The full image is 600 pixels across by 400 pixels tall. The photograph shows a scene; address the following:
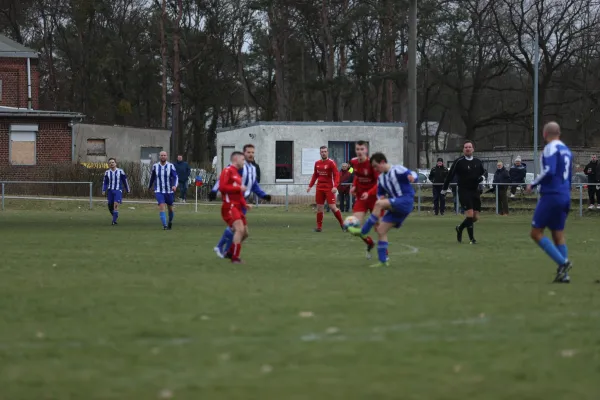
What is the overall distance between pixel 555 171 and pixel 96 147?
48.9 m

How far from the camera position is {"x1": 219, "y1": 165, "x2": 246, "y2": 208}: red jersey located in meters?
16.8

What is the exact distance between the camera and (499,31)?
66.6 m

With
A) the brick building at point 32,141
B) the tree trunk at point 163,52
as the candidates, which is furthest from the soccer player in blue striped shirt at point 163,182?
the tree trunk at point 163,52

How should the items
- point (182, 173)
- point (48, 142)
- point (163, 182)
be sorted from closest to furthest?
point (163, 182) < point (182, 173) < point (48, 142)

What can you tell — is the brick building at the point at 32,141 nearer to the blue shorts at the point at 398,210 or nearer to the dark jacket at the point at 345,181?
the dark jacket at the point at 345,181

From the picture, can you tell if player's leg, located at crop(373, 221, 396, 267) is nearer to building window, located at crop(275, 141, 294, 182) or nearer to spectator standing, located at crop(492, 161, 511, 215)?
spectator standing, located at crop(492, 161, 511, 215)

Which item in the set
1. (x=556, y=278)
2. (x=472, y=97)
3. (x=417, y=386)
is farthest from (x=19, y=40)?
(x=417, y=386)

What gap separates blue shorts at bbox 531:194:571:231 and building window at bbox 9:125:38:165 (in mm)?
45337

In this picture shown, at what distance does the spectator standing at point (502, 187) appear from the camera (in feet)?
132

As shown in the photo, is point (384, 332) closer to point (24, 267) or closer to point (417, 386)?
point (417, 386)

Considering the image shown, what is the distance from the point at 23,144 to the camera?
56031 millimetres

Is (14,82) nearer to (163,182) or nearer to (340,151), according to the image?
(340,151)

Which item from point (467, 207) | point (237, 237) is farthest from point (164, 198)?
point (237, 237)

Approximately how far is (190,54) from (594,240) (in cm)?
4835
